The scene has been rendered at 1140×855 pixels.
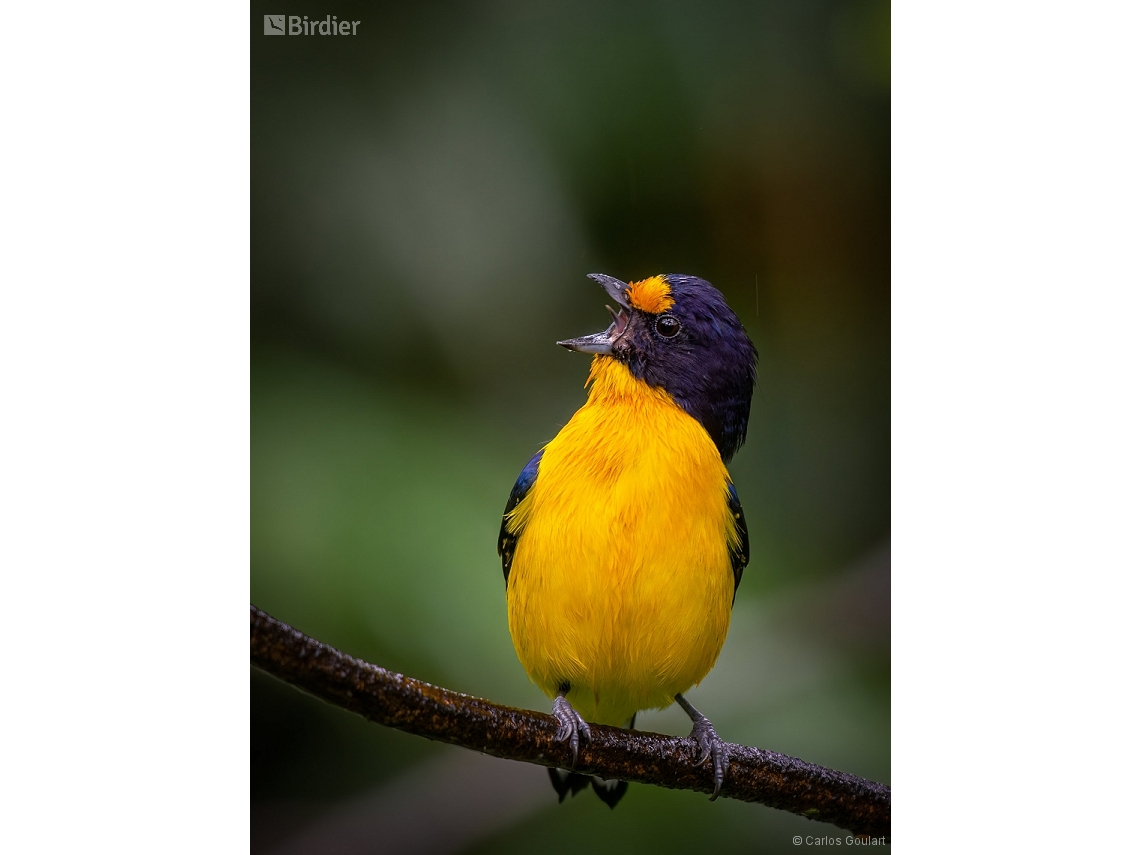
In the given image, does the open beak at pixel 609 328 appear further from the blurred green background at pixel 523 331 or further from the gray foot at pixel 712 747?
the gray foot at pixel 712 747

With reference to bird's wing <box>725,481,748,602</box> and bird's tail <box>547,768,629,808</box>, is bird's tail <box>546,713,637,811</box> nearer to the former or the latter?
bird's tail <box>547,768,629,808</box>

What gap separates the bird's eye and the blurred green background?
0.15 metres

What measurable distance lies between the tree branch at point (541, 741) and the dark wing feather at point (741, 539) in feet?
A: 1.25

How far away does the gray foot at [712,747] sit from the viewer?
2.32 meters

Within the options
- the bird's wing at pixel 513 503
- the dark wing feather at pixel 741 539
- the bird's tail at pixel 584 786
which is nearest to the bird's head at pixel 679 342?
the dark wing feather at pixel 741 539

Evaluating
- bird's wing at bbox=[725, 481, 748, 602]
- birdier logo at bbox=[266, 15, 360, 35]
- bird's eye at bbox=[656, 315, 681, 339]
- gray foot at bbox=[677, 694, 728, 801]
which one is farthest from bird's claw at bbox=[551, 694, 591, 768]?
birdier logo at bbox=[266, 15, 360, 35]

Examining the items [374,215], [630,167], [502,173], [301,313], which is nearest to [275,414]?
[301,313]

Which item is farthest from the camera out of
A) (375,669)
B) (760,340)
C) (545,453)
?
(760,340)

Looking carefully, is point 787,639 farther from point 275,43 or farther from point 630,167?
point 275,43

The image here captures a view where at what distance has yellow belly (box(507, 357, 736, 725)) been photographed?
2.23 metres

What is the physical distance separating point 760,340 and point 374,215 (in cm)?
96

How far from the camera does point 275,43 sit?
8.05 ft

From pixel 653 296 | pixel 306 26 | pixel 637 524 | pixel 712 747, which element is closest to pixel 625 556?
pixel 637 524

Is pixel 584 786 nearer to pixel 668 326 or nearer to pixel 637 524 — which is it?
pixel 637 524
